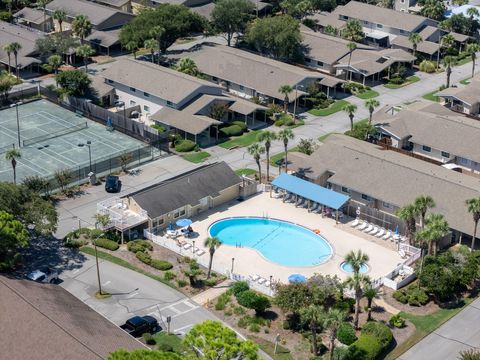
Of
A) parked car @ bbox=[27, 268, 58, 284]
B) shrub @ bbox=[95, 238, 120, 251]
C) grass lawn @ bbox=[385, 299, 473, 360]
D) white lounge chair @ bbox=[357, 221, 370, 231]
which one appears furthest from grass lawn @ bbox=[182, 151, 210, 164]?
grass lawn @ bbox=[385, 299, 473, 360]

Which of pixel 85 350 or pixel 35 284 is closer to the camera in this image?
pixel 85 350

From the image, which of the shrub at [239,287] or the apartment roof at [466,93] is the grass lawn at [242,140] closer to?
the apartment roof at [466,93]

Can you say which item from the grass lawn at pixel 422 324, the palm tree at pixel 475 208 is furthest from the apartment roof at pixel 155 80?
the grass lawn at pixel 422 324

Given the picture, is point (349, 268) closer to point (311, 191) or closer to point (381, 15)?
point (311, 191)

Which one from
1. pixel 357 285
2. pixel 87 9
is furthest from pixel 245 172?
pixel 87 9

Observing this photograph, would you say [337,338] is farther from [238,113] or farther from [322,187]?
[238,113]

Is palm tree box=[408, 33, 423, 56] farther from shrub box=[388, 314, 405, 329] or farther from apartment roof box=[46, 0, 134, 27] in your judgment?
shrub box=[388, 314, 405, 329]

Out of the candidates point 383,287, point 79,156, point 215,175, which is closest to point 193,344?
point 383,287
